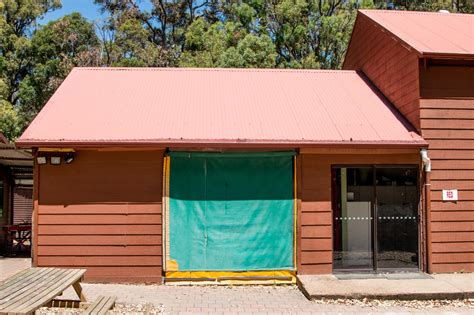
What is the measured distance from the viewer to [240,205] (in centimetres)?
816

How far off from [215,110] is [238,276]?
11.3 feet

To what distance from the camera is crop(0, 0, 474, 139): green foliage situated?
21.9m

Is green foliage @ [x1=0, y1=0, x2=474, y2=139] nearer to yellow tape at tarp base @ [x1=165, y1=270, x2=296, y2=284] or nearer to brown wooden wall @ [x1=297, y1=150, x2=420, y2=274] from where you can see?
brown wooden wall @ [x1=297, y1=150, x2=420, y2=274]

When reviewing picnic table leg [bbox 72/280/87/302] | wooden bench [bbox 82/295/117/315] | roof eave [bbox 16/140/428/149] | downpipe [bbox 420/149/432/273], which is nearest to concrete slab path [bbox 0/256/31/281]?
roof eave [bbox 16/140/428/149]

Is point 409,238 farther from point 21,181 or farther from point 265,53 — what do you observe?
point 265,53

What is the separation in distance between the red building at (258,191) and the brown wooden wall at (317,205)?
0.02m

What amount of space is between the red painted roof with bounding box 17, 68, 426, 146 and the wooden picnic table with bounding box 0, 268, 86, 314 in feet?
8.67

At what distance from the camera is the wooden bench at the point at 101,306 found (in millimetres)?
5676

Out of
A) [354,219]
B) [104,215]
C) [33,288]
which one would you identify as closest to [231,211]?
[104,215]

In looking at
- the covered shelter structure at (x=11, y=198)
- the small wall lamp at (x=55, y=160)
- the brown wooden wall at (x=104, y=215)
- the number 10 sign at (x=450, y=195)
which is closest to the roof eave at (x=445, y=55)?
the number 10 sign at (x=450, y=195)

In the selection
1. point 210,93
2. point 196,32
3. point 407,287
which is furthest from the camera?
point 196,32

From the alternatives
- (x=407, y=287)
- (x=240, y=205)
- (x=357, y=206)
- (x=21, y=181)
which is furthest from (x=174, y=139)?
(x=21, y=181)

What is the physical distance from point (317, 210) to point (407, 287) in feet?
6.41

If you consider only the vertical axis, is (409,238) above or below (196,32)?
below
